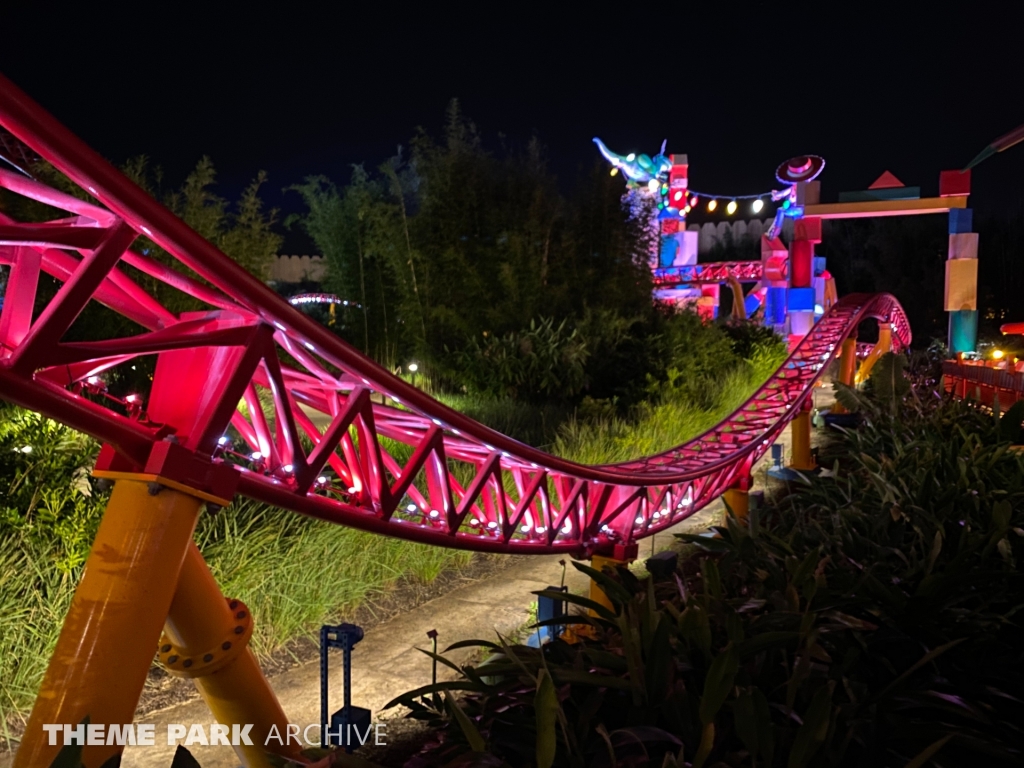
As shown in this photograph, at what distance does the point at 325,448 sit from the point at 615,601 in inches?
43.5

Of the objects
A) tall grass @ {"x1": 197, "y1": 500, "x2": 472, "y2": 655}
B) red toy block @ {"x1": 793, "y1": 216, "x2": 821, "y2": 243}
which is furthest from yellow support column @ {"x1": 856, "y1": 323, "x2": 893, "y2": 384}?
tall grass @ {"x1": 197, "y1": 500, "x2": 472, "y2": 655}

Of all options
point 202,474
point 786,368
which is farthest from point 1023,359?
point 202,474

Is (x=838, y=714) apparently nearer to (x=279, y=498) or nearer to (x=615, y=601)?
(x=615, y=601)

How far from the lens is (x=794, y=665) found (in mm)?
2145

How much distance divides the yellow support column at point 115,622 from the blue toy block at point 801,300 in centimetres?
1641

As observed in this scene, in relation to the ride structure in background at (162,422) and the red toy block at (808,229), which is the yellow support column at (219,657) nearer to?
the ride structure in background at (162,422)

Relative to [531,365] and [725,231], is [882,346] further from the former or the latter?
[725,231]

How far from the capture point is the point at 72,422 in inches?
78.4

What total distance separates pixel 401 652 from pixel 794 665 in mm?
2576

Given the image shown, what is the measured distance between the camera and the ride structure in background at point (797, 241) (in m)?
16.4

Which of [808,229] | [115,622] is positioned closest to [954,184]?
[808,229]

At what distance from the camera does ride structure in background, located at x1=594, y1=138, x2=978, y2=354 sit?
53.7ft

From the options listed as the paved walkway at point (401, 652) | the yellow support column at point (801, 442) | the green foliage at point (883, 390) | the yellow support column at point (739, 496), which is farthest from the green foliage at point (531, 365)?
the paved walkway at point (401, 652)

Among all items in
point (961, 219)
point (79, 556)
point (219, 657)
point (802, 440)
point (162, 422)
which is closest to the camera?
point (162, 422)
